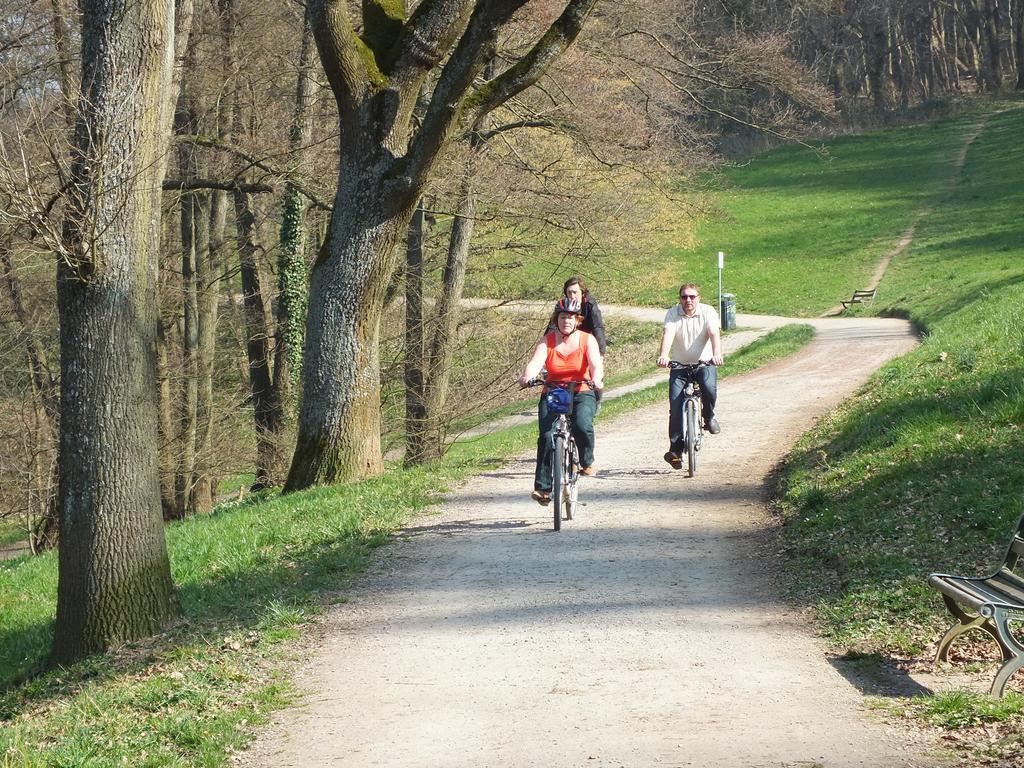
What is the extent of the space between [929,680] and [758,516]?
485cm

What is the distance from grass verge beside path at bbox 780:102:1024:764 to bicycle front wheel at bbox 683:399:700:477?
0.99 metres

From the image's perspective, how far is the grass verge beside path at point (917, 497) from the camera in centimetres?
713

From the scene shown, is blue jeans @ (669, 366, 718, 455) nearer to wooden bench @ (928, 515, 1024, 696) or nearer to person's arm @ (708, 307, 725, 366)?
person's arm @ (708, 307, 725, 366)

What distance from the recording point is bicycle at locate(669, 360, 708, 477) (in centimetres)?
1313

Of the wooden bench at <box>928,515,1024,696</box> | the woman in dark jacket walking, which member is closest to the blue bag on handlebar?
the woman in dark jacket walking

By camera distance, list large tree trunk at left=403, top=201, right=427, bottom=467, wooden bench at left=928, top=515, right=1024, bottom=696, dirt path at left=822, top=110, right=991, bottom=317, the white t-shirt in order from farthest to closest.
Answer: dirt path at left=822, top=110, right=991, bottom=317 → large tree trunk at left=403, top=201, right=427, bottom=467 → the white t-shirt → wooden bench at left=928, top=515, right=1024, bottom=696

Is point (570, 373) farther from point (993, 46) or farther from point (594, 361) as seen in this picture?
point (993, 46)

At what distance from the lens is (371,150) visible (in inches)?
520

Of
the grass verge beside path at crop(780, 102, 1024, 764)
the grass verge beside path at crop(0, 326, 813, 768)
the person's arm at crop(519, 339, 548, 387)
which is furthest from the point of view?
the person's arm at crop(519, 339, 548, 387)

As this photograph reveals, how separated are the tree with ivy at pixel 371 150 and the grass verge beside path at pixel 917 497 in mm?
4861

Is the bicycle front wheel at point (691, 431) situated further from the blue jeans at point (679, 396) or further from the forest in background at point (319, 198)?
the forest in background at point (319, 198)

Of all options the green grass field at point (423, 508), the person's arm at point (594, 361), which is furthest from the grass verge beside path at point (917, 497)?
the person's arm at point (594, 361)

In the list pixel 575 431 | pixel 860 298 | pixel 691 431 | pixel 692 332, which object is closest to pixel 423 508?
pixel 575 431

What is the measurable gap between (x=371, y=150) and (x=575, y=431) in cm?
416
